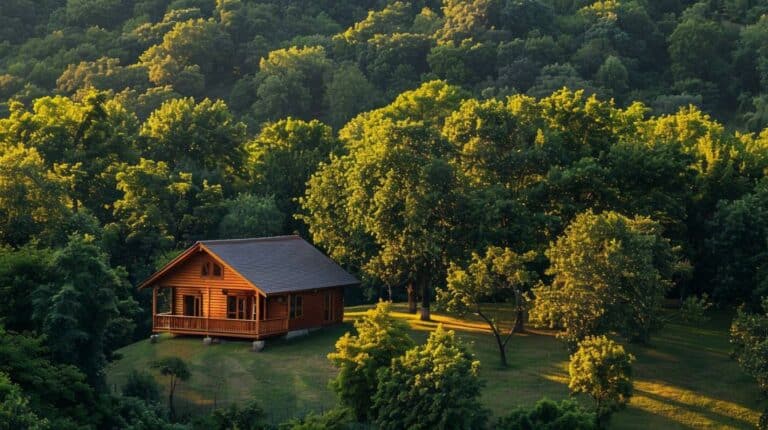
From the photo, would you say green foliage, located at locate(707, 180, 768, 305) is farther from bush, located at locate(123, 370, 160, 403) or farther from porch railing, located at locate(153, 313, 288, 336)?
bush, located at locate(123, 370, 160, 403)

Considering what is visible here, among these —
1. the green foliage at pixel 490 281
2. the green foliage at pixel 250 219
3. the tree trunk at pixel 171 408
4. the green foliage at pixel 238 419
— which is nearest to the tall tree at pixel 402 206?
the green foliage at pixel 490 281

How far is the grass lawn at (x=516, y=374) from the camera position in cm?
5103

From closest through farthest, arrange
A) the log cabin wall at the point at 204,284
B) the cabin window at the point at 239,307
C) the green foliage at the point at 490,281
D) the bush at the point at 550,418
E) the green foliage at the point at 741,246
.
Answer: the bush at the point at 550,418 → the green foliage at the point at 490,281 → the green foliage at the point at 741,246 → the log cabin wall at the point at 204,284 → the cabin window at the point at 239,307

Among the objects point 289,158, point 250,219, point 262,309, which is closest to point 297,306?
point 262,309

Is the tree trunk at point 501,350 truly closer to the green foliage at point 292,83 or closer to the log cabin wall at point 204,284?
the log cabin wall at point 204,284

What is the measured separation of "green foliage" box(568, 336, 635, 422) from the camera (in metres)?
48.5

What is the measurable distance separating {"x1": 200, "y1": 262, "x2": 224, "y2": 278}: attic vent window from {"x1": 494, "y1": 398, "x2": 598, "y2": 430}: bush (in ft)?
68.2

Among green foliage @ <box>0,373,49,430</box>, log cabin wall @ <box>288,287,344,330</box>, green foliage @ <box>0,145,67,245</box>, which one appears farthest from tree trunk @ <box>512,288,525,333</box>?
green foliage @ <box>0,145,67,245</box>

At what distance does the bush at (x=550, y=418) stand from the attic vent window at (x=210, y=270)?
68.2ft

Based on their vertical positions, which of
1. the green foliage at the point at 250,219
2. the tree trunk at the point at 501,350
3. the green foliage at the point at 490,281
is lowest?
the tree trunk at the point at 501,350

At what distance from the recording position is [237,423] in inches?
1959

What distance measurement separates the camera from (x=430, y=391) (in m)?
47.0

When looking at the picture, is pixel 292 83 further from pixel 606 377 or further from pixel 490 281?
pixel 606 377

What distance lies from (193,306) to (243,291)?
3.98 m
